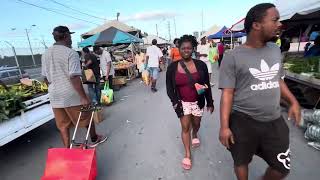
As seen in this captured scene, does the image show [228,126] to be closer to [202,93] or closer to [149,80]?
[202,93]

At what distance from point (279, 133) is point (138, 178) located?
2068 millimetres

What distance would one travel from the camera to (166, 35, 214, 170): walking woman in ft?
13.2

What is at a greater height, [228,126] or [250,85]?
[250,85]

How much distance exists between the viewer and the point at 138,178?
3.91 meters

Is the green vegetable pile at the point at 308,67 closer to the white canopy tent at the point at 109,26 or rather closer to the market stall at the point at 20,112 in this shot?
the market stall at the point at 20,112

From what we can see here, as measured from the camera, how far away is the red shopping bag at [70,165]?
3.21 metres

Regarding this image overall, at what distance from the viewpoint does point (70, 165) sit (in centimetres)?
324

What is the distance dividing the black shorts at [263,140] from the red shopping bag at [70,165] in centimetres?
161

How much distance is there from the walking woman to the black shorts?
4.81 ft

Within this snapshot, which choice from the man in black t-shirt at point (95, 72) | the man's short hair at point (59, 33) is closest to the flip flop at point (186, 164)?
the man's short hair at point (59, 33)

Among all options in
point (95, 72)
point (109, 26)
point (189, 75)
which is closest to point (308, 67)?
point (189, 75)

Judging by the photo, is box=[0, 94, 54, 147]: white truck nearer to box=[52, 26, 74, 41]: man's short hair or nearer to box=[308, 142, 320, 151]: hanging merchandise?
box=[52, 26, 74, 41]: man's short hair

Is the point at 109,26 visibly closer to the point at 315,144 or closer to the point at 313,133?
the point at 313,133

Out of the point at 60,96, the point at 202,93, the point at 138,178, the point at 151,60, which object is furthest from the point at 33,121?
the point at 151,60
